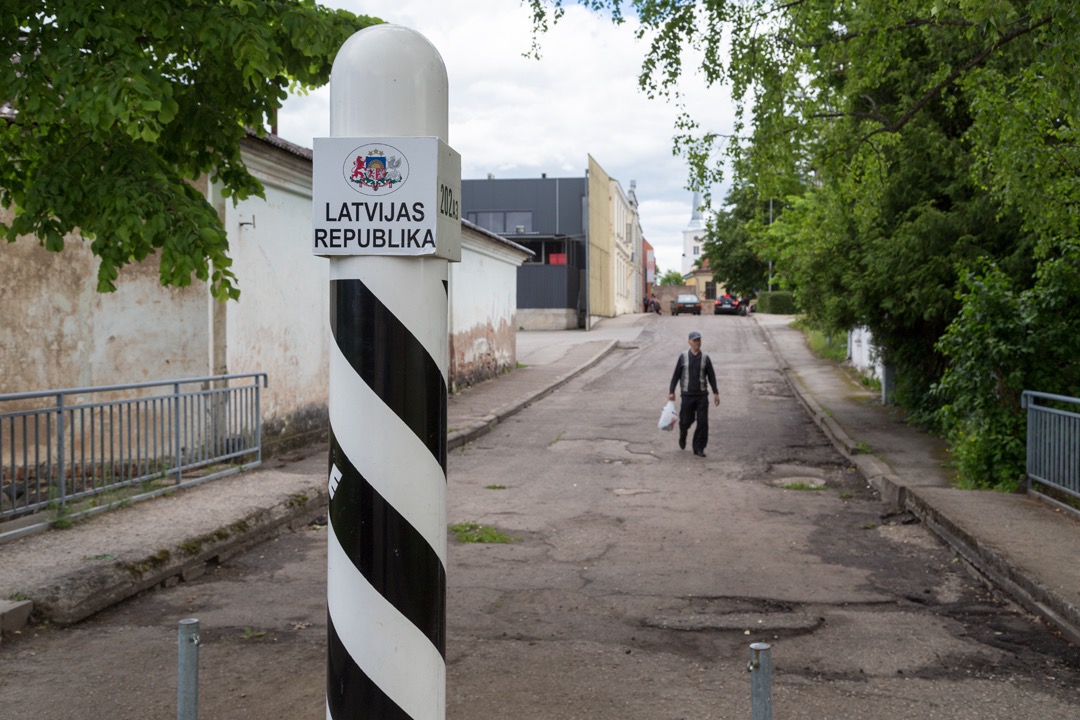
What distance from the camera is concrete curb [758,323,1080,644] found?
20.6 ft

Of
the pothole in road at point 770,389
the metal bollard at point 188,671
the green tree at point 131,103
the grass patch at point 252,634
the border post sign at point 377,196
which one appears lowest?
the grass patch at point 252,634

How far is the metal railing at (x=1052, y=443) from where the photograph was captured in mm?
9258

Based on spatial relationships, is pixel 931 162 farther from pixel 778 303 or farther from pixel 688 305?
pixel 688 305

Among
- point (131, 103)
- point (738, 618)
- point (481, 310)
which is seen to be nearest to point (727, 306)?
point (481, 310)

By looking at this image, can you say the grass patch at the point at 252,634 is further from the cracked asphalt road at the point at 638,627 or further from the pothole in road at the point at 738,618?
the pothole in road at the point at 738,618

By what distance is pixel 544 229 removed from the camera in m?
51.1

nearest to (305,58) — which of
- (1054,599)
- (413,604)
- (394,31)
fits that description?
(394,31)

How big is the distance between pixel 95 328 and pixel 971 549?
978 cm

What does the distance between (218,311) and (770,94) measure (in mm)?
7028

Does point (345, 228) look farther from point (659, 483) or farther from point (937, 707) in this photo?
point (659, 483)

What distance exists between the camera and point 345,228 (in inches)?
101

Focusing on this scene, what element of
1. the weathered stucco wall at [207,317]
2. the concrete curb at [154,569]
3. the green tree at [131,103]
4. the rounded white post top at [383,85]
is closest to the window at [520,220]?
the weathered stucco wall at [207,317]

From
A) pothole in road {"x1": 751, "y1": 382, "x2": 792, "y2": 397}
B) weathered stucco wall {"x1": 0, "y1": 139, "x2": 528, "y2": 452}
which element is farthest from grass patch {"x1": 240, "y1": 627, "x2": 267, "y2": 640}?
pothole in road {"x1": 751, "y1": 382, "x2": 792, "y2": 397}

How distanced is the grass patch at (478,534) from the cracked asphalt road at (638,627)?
0.70ft
